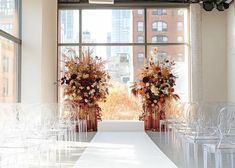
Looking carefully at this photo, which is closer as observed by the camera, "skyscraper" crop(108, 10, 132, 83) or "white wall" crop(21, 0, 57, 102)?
"white wall" crop(21, 0, 57, 102)

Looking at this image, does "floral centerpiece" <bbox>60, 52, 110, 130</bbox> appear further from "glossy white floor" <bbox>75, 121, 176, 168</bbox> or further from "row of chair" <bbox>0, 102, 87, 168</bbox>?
"row of chair" <bbox>0, 102, 87, 168</bbox>

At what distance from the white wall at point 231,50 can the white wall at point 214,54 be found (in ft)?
0.86

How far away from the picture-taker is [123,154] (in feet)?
20.4

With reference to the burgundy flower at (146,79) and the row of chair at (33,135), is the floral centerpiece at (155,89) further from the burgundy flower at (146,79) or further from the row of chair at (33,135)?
the row of chair at (33,135)

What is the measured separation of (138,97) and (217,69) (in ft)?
8.06

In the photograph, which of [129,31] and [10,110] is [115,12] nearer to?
[129,31]

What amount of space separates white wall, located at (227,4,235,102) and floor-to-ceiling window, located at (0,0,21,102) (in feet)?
18.3

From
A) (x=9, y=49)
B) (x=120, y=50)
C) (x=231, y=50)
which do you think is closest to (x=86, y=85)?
(x=9, y=49)

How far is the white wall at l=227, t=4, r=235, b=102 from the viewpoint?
34.7ft

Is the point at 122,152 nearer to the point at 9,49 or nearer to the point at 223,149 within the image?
the point at 223,149

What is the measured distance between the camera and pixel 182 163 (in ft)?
18.0

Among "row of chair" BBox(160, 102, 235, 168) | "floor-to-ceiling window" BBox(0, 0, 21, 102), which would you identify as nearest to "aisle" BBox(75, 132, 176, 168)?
"row of chair" BBox(160, 102, 235, 168)

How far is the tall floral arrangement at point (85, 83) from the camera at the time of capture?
9.73m

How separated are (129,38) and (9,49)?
13.3 ft
